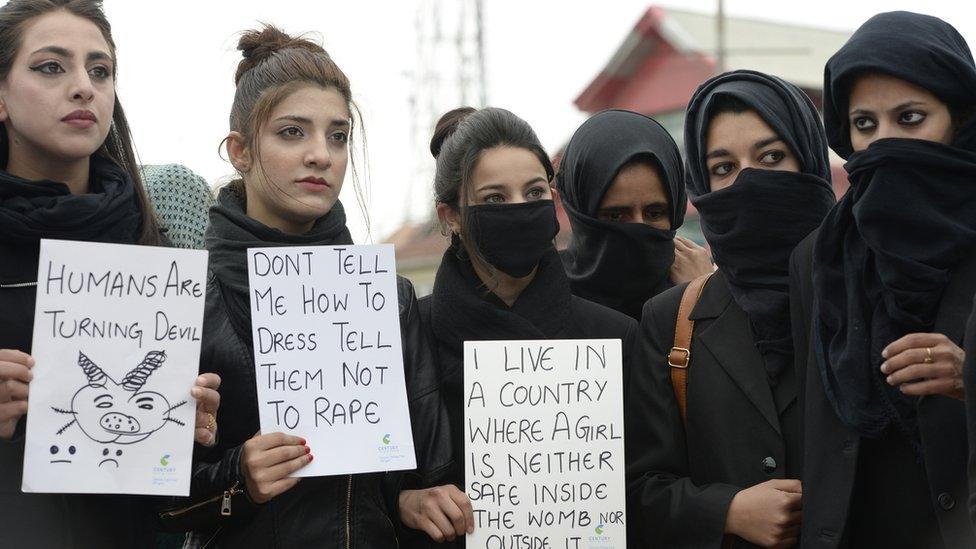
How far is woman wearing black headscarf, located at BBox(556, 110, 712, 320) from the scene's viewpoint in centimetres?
444

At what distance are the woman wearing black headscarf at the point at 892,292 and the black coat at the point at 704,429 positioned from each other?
0.20m

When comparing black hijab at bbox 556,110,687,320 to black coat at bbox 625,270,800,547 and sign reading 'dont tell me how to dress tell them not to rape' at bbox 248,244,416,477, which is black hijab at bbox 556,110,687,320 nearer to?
black coat at bbox 625,270,800,547

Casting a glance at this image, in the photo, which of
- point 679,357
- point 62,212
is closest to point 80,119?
point 62,212

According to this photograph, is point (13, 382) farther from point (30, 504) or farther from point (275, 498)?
point (275, 498)

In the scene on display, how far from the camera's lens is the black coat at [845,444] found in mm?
3107

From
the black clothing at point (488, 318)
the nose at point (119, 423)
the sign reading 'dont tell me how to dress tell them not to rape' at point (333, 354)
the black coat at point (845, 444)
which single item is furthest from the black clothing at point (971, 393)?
the nose at point (119, 423)

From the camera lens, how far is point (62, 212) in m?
3.55

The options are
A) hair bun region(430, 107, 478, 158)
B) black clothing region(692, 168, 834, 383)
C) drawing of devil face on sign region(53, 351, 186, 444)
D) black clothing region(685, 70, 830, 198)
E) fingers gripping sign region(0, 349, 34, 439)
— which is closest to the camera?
fingers gripping sign region(0, 349, 34, 439)

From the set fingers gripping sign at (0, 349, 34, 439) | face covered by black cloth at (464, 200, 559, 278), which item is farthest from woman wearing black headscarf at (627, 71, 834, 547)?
fingers gripping sign at (0, 349, 34, 439)

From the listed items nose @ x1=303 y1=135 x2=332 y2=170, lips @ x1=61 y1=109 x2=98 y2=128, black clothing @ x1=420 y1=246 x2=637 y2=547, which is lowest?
black clothing @ x1=420 y1=246 x2=637 y2=547

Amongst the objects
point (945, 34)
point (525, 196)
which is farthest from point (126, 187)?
point (945, 34)

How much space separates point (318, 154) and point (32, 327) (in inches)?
38.1

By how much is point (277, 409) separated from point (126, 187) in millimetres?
901

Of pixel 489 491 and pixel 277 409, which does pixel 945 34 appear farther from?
pixel 277 409
